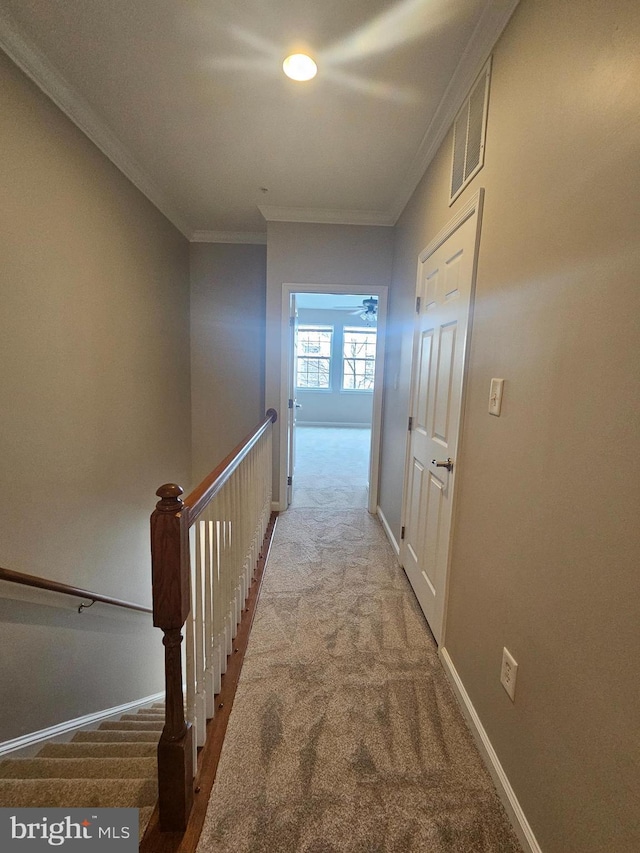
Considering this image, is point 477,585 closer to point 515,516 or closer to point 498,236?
point 515,516

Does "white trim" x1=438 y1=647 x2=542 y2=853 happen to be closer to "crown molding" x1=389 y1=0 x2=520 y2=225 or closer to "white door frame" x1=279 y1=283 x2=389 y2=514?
"white door frame" x1=279 y1=283 x2=389 y2=514

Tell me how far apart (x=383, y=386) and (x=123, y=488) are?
2.30 metres

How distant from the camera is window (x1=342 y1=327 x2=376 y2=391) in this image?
8.14m

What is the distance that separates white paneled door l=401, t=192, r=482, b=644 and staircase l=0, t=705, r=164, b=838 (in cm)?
131

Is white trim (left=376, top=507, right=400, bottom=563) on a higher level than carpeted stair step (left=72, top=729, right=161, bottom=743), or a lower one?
higher

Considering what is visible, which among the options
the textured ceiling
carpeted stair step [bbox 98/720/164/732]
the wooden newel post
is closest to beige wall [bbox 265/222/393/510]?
the textured ceiling

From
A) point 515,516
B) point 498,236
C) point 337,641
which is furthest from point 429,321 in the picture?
point 337,641

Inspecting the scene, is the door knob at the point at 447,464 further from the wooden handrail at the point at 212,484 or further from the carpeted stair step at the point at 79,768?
the carpeted stair step at the point at 79,768

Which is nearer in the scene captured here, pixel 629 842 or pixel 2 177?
pixel 629 842

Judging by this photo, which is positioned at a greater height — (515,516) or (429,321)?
(429,321)

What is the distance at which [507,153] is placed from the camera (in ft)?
4.11

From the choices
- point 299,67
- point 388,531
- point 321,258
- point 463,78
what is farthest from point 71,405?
point 463,78

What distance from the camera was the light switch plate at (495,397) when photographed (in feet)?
4.14

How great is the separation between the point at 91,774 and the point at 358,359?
766 centimetres
